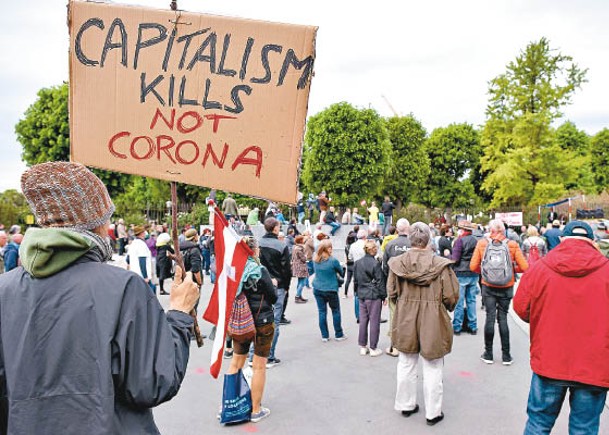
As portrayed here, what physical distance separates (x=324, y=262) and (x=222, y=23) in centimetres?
538

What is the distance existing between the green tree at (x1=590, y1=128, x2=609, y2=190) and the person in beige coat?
52583 mm

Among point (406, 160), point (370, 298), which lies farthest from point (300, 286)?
point (406, 160)

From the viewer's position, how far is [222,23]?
2.82m

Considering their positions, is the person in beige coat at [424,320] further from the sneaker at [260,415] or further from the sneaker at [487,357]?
the sneaker at [487,357]

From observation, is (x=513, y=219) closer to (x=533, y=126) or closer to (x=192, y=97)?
(x=533, y=126)

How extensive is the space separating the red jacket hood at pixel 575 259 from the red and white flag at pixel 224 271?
7.34 feet

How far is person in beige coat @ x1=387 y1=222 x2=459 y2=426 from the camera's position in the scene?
4.85 m

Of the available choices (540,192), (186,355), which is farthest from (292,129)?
(540,192)

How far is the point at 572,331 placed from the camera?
3.51 metres

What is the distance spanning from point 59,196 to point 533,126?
3052cm

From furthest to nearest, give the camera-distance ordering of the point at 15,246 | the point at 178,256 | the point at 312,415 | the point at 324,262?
the point at 15,246 → the point at 324,262 → the point at 312,415 → the point at 178,256

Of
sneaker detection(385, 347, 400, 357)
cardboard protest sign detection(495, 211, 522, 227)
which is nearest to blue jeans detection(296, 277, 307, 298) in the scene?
sneaker detection(385, 347, 400, 357)

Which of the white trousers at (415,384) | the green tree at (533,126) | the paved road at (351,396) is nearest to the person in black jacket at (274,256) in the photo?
the paved road at (351,396)

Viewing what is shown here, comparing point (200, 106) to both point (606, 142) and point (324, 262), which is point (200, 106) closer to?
point (324, 262)
